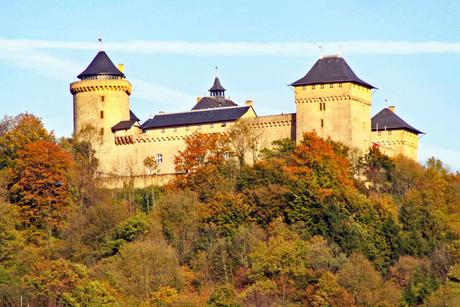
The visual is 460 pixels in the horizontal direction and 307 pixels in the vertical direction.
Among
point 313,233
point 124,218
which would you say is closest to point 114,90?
point 124,218

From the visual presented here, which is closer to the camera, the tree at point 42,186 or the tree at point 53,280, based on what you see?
the tree at point 53,280

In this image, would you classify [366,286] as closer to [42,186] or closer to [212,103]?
[42,186]

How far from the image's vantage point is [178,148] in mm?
75250

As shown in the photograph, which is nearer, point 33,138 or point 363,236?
point 363,236

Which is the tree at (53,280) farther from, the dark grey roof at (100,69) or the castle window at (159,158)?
the dark grey roof at (100,69)

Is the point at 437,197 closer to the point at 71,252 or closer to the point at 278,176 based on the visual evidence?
the point at 278,176

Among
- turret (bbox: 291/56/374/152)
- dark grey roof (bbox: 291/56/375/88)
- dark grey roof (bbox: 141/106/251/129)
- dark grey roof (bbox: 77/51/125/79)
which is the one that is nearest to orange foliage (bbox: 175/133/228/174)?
dark grey roof (bbox: 141/106/251/129)

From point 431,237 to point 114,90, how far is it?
1992 cm

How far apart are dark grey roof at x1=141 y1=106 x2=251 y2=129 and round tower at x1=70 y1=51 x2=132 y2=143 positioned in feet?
5.72

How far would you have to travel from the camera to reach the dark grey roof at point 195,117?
75375 mm

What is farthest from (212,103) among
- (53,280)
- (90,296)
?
(90,296)

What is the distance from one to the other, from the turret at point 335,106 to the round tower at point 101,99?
10.2 meters

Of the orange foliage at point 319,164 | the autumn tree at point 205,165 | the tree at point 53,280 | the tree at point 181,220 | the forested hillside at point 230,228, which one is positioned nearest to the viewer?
the tree at point 53,280

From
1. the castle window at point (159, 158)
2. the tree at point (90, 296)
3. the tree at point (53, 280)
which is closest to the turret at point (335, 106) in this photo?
the castle window at point (159, 158)
